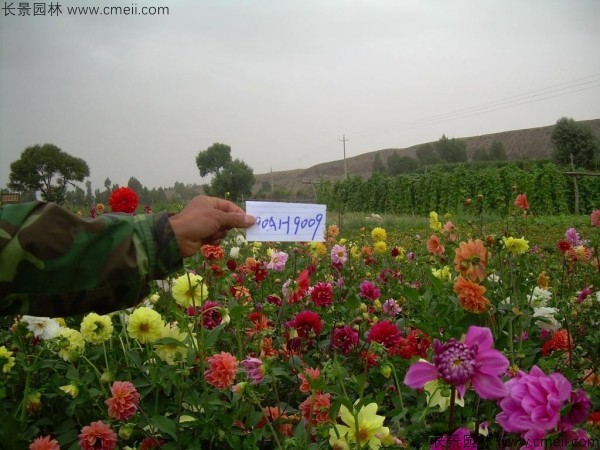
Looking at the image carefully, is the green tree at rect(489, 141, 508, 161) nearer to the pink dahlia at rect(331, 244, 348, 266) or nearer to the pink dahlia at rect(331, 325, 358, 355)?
the pink dahlia at rect(331, 244, 348, 266)

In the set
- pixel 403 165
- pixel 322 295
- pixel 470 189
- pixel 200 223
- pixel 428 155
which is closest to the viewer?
pixel 200 223

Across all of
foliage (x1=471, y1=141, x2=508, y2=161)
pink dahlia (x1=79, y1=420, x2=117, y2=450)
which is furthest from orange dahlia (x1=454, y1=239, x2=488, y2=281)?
foliage (x1=471, y1=141, x2=508, y2=161)

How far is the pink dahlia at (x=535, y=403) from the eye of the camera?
0.67 metres

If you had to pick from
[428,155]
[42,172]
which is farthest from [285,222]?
[428,155]

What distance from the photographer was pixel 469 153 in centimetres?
6481

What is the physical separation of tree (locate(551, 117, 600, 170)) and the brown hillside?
56.7ft

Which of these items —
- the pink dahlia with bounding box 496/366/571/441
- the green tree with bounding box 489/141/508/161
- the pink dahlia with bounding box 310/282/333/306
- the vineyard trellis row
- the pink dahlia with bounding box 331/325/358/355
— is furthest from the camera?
the green tree with bounding box 489/141/508/161

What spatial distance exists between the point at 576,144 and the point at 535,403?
38.5 metres

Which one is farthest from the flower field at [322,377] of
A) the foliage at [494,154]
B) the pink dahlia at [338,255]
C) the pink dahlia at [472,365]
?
the foliage at [494,154]

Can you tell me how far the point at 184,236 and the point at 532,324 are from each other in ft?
4.03

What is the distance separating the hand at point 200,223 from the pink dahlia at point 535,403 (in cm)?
64

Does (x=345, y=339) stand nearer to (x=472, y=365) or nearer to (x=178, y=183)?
(x=472, y=365)

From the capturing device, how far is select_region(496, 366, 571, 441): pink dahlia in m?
0.67

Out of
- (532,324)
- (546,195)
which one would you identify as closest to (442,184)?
(546,195)
